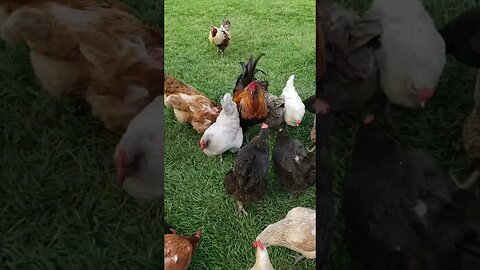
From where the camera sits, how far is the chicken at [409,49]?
1.53 meters

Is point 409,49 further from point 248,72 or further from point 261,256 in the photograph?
point 261,256

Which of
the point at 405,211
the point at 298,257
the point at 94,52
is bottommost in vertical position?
the point at 298,257

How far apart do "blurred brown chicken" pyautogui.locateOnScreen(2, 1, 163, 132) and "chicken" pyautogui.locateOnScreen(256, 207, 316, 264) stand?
50 centimetres

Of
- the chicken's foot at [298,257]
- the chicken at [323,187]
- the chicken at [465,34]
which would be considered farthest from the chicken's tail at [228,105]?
the chicken at [465,34]

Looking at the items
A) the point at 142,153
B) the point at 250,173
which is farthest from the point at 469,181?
the point at 142,153

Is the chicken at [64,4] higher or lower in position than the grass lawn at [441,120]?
higher

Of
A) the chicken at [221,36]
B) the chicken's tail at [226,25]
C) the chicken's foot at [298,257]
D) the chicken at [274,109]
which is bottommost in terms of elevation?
the chicken's foot at [298,257]

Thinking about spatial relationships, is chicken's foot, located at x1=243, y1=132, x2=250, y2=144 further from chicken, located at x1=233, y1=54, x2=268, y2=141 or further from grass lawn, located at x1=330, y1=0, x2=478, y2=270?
grass lawn, located at x1=330, y1=0, x2=478, y2=270

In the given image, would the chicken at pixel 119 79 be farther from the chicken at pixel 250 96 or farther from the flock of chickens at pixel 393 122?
the flock of chickens at pixel 393 122

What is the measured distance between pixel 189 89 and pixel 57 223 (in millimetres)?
524

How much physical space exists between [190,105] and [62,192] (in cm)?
43

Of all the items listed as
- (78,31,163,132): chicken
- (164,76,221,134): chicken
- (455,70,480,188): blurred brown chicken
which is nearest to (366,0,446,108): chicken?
(455,70,480,188): blurred brown chicken

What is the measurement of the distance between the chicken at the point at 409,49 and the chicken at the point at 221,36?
39cm

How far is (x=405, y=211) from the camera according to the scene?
1.55m
